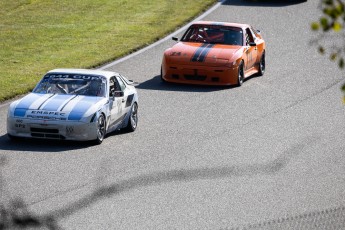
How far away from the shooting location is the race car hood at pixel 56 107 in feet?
50.5

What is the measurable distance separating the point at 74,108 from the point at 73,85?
0.96 m

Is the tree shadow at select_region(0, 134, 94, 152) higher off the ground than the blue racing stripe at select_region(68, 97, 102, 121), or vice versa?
the blue racing stripe at select_region(68, 97, 102, 121)

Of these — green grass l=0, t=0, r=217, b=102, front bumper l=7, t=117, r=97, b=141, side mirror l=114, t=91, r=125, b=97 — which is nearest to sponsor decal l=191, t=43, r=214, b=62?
green grass l=0, t=0, r=217, b=102

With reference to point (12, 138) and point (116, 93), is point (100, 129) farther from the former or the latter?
point (12, 138)

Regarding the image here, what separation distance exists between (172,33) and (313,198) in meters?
16.8

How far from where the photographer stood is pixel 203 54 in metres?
22.1

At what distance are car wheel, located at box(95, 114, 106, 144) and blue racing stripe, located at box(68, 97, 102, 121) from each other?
0.26 metres

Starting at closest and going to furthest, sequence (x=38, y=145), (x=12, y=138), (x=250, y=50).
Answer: (x=38, y=145) → (x=12, y=138) → (x=250, y=50)

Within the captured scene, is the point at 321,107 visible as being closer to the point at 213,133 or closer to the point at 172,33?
the point at 213,133

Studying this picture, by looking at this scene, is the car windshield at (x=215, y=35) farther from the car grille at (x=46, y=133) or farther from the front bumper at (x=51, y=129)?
the car grille at (x=46, y=133)

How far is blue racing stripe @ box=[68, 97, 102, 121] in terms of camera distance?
606 inches

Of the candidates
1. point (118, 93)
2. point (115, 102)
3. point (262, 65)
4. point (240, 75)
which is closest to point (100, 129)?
point (115, 102)

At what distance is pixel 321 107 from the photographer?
20.3 m

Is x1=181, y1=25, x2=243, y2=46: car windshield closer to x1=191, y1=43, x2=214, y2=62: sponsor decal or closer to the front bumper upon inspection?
x1=191, y1=43, x2=214, y2=62: sponsor decal
